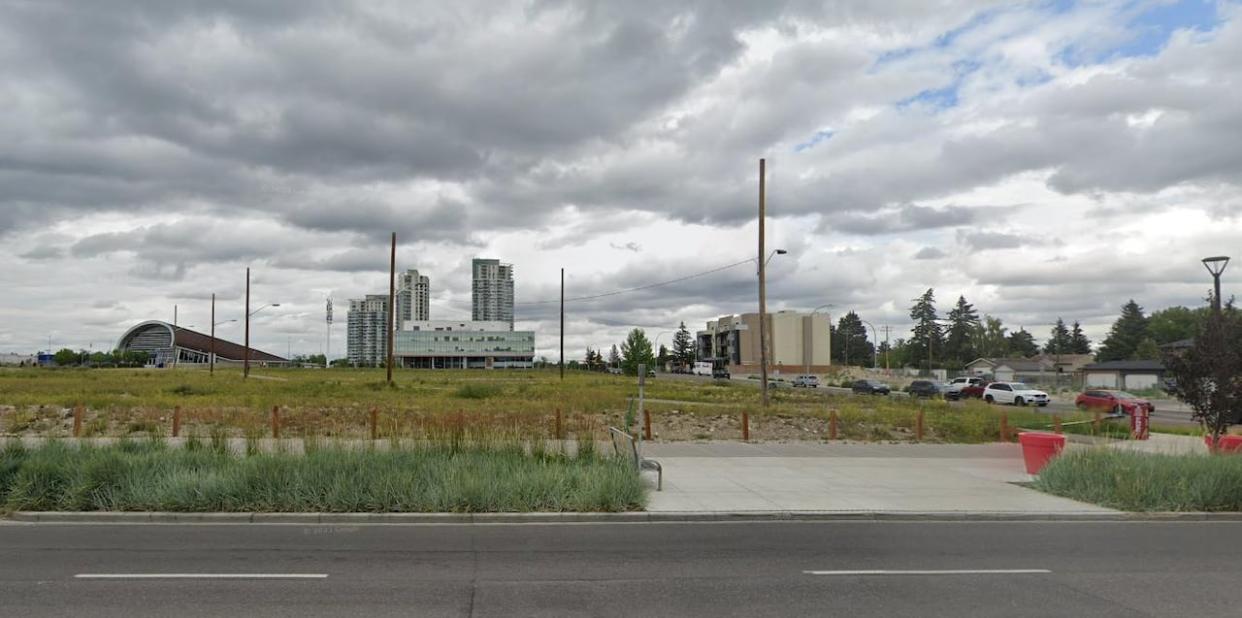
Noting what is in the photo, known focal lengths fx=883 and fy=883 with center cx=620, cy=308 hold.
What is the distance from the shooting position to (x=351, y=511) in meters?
11.9

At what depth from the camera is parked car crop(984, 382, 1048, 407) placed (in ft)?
174

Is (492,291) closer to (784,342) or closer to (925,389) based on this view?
(784,342)

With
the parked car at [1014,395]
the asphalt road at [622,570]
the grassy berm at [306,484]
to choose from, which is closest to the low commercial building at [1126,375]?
the parked car at [1014,395]

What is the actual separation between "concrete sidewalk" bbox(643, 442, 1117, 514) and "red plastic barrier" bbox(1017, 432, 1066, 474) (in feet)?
1.12

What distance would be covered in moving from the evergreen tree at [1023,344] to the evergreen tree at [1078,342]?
12.2 metres

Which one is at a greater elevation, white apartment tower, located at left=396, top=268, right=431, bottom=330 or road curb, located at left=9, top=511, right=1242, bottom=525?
white apartment tower, located at left=396, top=268, right=431, bottom=330

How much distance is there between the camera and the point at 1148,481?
13.6 metres

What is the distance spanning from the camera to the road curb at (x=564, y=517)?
11.5m

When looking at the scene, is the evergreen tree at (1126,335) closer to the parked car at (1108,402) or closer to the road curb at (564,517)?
the parked car at (1108,402)

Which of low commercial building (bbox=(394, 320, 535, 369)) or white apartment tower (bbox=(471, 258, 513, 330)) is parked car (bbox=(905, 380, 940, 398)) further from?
low commercial building (bbox=(394, 320, 535, 369))

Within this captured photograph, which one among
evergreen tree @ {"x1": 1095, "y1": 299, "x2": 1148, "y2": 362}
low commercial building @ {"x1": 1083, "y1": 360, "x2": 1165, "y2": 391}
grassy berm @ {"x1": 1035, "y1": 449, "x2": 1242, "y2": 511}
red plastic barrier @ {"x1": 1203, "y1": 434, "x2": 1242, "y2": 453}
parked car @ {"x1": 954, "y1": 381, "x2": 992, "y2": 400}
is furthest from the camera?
evergreen tree @ {"x1": 1095, "y1": 299, "x2": 1148, "y2": 362}

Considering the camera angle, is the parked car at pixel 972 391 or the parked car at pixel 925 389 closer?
the parked car at pixel 972 391

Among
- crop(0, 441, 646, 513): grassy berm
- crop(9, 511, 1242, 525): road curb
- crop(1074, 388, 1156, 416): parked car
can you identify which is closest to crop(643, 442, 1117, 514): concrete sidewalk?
crop(9, 511, 1242, 525): road curb

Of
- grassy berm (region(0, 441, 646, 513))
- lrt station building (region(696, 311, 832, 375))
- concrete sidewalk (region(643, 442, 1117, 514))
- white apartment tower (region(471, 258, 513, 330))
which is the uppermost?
white apartment tower (region(471, 258, 513, 330))
